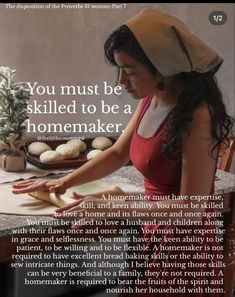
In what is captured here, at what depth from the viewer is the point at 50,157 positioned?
0.77m

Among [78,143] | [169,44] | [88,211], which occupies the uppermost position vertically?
[169,44]

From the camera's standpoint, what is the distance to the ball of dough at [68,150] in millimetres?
748

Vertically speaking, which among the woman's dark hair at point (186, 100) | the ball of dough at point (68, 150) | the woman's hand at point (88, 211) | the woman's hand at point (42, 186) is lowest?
the woman's hand at point (88, 211)

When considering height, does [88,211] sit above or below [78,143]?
below

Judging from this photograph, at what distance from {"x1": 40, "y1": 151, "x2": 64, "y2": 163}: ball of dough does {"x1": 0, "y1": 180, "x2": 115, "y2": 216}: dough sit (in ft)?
0.19

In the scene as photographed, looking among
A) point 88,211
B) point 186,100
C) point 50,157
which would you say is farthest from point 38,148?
point 186,100

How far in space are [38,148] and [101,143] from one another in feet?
0.33

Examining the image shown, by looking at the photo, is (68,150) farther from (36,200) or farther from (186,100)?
(186,100)

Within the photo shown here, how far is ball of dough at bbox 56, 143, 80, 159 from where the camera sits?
75cm

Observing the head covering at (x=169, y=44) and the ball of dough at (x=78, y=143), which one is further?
the ball of dough at (x=78, y=143)

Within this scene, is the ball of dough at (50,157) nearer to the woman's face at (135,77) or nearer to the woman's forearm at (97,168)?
the woman's forearm at (97,168)

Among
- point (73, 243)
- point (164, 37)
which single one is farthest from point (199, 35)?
point (73, 243)

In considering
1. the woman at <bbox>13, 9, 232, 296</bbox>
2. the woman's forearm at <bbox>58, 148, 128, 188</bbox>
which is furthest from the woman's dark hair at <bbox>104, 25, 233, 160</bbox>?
the woman's forearm at <bbox>58, 148, 128, 188</bbox>

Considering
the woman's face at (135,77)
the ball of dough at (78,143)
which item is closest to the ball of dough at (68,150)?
the ball of dough at (78,143)
